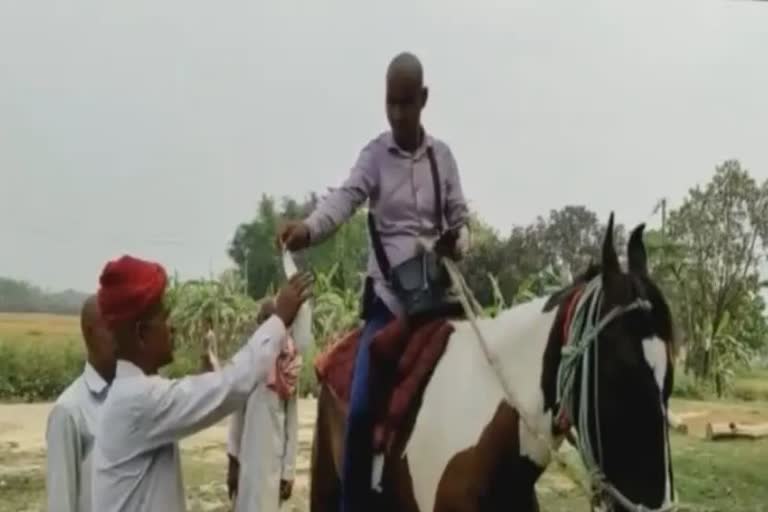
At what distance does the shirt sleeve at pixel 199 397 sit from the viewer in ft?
8.66

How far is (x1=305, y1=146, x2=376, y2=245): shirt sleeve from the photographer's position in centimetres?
392

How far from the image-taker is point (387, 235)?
400 centimetres

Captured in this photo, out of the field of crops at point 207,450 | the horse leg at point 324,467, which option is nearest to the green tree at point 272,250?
the field of crops at point 207,450

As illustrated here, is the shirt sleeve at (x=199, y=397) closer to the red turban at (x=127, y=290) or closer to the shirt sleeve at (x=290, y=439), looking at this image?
the red turban at (x=127, y=290)

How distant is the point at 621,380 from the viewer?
299cm

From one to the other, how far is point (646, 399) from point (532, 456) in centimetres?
51

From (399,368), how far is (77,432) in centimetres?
100

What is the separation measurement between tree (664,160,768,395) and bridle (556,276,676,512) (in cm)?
1763

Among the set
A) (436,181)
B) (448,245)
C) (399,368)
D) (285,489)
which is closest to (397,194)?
(436,181)

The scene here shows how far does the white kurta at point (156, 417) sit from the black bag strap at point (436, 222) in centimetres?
126

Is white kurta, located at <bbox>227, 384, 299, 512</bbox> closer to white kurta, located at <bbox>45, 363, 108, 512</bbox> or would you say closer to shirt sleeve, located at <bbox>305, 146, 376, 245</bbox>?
white kurta, located at <bbox>45, 363, 108, 512</bbox>

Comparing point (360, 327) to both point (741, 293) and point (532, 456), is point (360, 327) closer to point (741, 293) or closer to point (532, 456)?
point (532, 456)

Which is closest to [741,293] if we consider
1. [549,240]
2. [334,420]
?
[549,240]

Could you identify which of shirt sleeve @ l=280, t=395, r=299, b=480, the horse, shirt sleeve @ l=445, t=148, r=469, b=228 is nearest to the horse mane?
the horse
